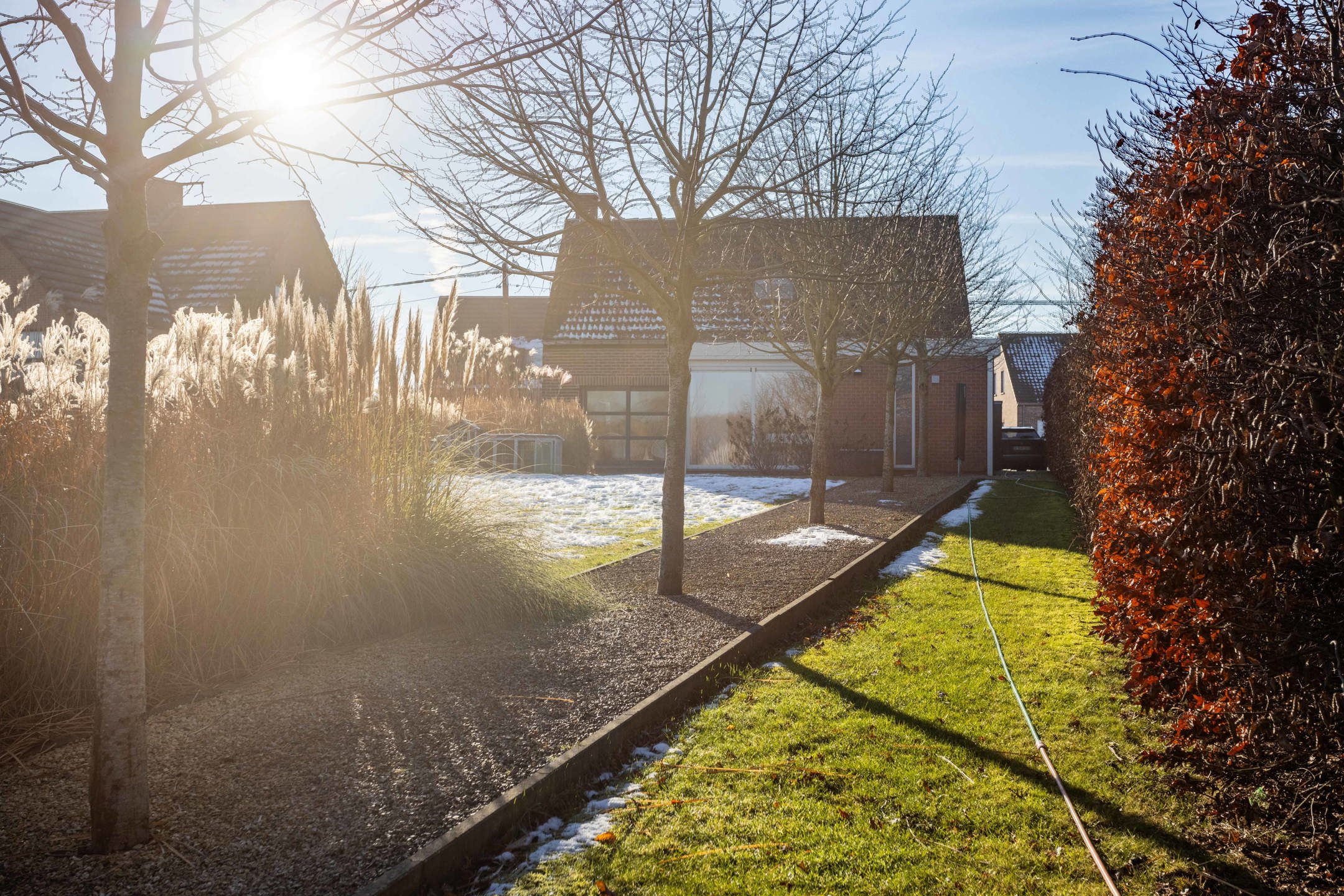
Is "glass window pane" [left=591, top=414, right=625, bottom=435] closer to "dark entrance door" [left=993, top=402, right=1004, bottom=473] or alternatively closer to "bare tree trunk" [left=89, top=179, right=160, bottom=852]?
"dark entrance door" [left=993, top=402, right=1004, bottom=473]

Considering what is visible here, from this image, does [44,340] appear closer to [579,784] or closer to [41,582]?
[41,582]

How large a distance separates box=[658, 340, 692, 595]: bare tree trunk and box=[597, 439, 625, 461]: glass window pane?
15440 millimetres

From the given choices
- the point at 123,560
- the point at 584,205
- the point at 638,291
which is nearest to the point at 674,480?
the point at 638,291

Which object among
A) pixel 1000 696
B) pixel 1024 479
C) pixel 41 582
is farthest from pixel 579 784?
pixel 1024 479

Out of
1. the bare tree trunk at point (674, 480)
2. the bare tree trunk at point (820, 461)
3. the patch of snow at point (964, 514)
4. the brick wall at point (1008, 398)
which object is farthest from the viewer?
the brick wall at point (1008, 398)

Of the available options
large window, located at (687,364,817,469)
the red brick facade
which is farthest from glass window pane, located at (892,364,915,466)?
large window, located at (687,364,817,469)

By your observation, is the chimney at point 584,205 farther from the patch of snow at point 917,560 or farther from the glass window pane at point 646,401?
the glass window pane at point 646,401

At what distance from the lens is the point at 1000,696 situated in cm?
456

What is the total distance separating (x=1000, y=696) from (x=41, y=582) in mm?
4443

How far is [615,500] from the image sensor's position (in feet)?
45.0

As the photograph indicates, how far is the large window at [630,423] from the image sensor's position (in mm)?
22469

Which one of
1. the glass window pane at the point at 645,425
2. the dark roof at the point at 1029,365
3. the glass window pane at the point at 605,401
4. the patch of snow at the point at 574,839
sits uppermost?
the dark roof at the point at 1029,365

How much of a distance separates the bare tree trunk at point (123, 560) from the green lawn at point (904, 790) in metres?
1.22

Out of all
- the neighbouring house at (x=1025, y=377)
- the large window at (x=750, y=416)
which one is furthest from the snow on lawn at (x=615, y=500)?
the neighbouring house at (x=1025, y=377)
